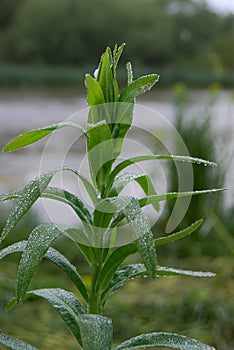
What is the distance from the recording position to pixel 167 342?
451 millimetres

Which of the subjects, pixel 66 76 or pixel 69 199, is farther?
pixel 66 76

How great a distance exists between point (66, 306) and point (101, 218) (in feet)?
0.27

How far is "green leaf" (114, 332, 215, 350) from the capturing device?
442mm

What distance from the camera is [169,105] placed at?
30.1ft

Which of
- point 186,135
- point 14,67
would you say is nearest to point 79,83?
point 14,67

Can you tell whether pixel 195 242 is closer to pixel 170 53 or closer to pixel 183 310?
pixel 183 310

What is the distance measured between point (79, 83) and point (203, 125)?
11.2 m

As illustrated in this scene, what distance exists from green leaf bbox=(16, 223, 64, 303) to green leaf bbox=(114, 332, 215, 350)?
114 mm

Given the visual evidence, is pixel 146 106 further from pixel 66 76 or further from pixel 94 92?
pixel 66 76

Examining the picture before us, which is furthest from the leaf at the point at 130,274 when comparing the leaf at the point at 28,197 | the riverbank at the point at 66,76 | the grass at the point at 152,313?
the riverbank at the point at 66,76

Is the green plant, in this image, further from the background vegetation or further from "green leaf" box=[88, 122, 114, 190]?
the background vegetation

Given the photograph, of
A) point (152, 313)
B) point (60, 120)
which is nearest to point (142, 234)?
point (152, 313)

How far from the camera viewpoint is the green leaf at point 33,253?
38cm

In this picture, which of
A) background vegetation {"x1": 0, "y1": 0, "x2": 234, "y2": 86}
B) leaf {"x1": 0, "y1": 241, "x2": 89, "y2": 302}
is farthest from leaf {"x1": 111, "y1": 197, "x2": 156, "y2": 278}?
background vegetation {"x1": 0, "y1": 0, "x2": 234, "y2": 86}
